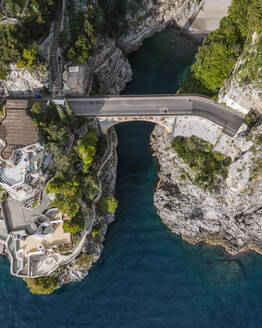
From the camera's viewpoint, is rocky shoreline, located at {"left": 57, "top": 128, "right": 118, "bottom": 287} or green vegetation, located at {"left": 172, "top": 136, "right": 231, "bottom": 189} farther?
green vegetation, located at {"left": 172, "top": 136, "right": 231, "bottom": 189}

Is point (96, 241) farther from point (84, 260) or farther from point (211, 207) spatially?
point (211, 207)

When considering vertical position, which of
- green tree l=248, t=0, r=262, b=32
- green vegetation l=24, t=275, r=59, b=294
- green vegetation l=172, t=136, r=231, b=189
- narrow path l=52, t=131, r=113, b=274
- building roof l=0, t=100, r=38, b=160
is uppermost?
green tree l=248, t=0, r=262, b=32

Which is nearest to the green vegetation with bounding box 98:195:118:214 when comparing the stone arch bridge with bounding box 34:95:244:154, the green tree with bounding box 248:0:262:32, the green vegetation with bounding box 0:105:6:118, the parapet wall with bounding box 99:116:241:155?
the parapet wall with bounding box 99:116:241:155

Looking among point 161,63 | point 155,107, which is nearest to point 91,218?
point 155,107

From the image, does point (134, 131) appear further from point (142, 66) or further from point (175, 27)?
point (175, 27)

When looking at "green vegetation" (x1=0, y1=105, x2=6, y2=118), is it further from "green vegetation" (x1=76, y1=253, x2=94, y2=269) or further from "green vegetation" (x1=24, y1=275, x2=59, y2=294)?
"green vegetation" (x1=24, y1=275, x2=59, y2=294)

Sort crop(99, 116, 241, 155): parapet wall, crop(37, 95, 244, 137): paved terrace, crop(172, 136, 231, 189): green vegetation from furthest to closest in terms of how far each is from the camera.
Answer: crop(172, 136, 231, 189): green vegetation, crop(99, 116, 241, 155): parapet wall, crop(37, 95, 244, 137): paved terrace

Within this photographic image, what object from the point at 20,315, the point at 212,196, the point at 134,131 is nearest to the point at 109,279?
the point at 20,315
